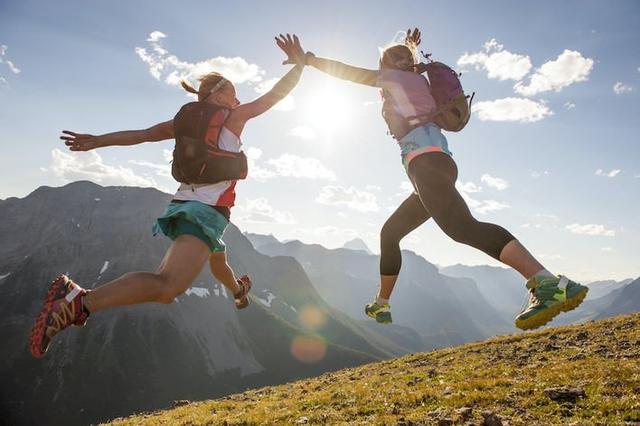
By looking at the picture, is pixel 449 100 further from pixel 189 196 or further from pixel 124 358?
pixel 124 358

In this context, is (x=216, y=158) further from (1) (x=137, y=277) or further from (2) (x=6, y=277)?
(2) (x=6, y=277)

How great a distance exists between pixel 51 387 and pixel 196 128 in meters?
183

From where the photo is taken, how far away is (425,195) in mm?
4582

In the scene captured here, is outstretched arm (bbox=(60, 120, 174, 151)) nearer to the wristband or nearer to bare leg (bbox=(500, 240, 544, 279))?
the wristband

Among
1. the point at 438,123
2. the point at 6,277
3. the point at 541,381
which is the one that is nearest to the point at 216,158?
the point at 438,123

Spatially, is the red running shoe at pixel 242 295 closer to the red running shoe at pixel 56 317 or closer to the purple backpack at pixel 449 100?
the red running shoe at pixel 56 317

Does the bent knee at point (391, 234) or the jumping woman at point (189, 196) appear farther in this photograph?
the bent knee at point (391, 234)

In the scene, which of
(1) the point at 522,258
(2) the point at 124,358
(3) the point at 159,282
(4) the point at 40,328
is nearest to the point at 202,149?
(3) the point at 159,282

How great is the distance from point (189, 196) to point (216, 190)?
0.32m

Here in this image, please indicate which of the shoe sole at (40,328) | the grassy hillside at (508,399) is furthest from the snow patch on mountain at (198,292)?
the shoe sole at (40,328)

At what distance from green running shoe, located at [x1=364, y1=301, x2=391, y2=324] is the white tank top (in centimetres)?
264

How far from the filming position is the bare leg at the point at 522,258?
13.4 feet

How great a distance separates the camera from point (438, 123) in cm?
502

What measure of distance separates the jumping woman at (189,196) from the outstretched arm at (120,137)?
12 millimetres
